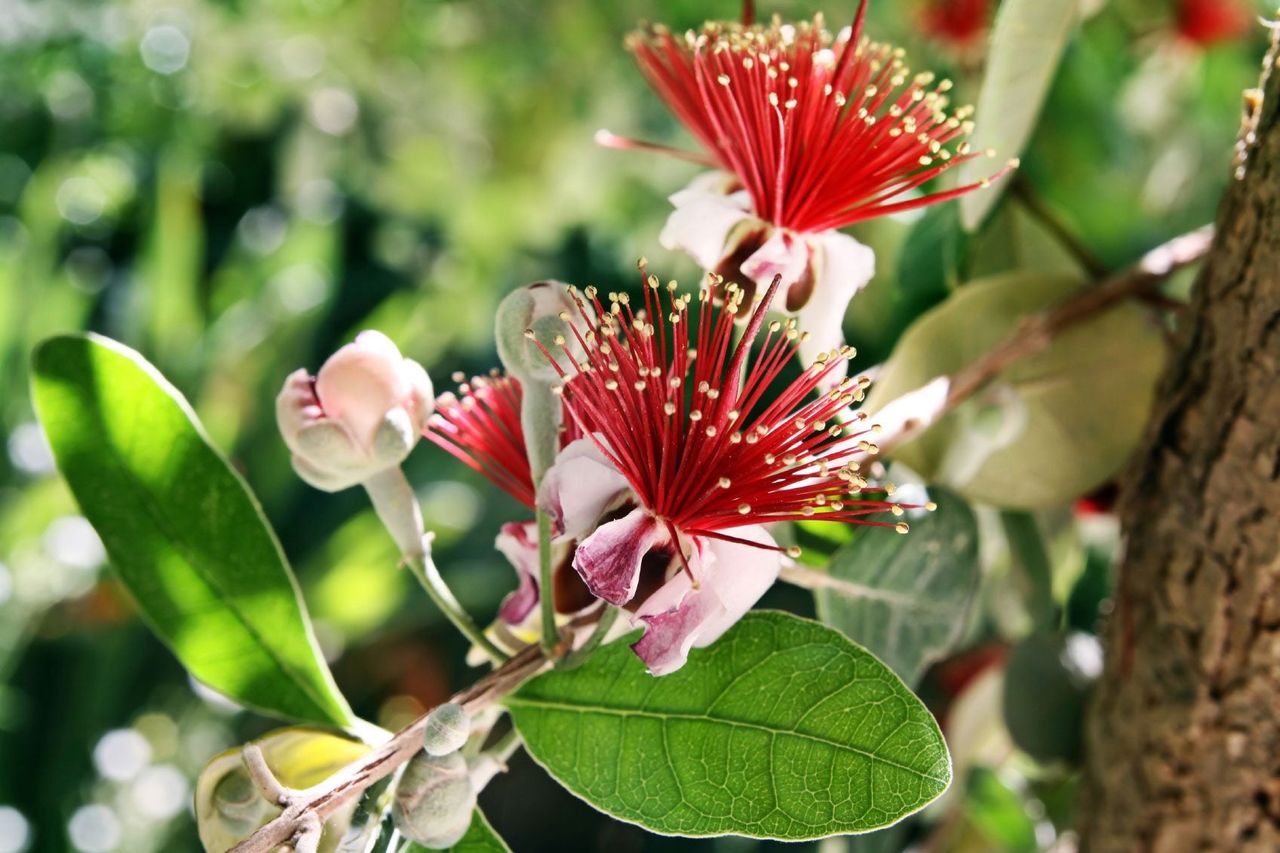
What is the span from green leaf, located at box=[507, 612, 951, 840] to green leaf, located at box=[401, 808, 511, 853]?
0.04 m

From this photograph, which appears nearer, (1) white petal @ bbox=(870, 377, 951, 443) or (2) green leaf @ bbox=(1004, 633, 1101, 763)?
(1) white petal @ bbox=(870, 377, 951, 443)

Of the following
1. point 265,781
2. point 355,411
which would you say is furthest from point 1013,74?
point 265,781

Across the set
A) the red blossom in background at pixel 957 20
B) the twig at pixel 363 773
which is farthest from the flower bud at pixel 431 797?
the red blossom in background at pixel 957 20

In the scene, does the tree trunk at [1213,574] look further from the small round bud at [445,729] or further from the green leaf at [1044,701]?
the small round bud at [445,729]

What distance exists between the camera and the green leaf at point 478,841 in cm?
49

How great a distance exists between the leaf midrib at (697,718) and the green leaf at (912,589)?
0.46 ft

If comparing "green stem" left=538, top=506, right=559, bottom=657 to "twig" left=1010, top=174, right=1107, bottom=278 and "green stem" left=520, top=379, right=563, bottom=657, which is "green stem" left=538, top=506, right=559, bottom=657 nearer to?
"green stem" left=520, top=379, right=563, bottom=657

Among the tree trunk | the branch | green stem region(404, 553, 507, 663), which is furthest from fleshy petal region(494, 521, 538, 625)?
the tree trunk

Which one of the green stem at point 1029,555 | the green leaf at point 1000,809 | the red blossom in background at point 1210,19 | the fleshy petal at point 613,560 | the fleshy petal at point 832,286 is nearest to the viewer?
the fleshy petal at point 613,560

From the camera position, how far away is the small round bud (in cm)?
44

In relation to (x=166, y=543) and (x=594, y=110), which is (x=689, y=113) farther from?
(x=594, y=110)

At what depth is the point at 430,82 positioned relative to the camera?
1891mm

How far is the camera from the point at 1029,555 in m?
0.76

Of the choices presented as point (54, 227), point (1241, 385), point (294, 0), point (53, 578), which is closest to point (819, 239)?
point (1241, 385)
